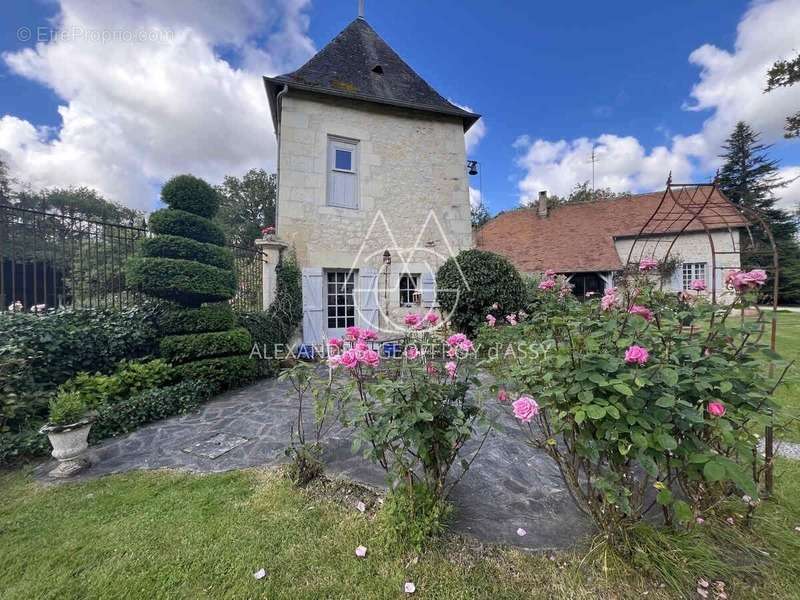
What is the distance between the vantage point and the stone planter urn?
8.06 ft

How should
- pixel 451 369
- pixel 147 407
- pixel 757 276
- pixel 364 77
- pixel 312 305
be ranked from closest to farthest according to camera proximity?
pixel 757 276
pixel 451 369
pixel 147 407
pixel 312 305
pixel 364 77

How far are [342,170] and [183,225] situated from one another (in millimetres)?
3551

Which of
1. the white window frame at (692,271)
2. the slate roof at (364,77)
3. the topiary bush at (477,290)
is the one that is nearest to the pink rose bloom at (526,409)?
the topiary bush at (477,290)

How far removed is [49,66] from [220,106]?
3277mm

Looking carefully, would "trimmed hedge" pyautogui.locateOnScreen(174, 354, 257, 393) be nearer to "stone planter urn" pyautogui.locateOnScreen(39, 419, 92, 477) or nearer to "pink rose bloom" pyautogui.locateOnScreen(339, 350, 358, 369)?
"stone planter urn" pyautogui.locateOnScreen(39, 419, 92, 477)

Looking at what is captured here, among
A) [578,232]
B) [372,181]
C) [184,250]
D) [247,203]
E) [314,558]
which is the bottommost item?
[314,558]

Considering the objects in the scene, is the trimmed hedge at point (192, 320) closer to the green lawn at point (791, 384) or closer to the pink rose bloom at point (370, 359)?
the pink rose bloom at point (370, 359)

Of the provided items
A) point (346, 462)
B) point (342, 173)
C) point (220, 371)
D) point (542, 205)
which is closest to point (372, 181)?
point (342, 173)

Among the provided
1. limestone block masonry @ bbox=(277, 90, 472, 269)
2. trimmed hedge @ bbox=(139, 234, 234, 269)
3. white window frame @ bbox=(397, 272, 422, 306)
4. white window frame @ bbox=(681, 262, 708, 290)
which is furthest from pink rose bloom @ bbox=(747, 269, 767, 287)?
white window frame @ bbox=(681, 262, 708, 290)

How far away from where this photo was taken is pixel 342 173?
22.1ft

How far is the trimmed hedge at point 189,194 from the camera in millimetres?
4371

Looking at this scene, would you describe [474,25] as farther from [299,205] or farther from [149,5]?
[149,5]

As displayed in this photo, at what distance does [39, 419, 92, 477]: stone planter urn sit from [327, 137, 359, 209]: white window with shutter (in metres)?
5.33

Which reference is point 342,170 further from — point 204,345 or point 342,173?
point 204,345
